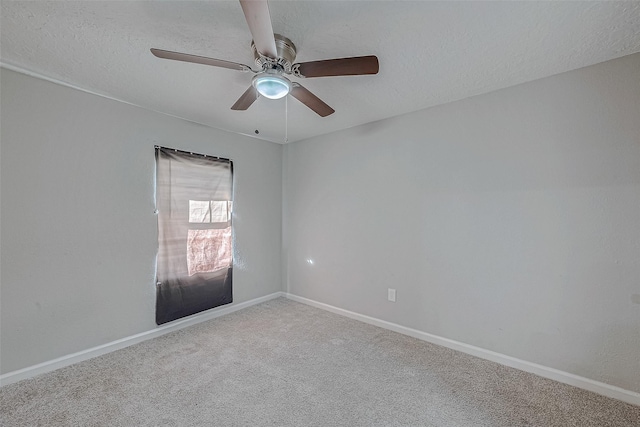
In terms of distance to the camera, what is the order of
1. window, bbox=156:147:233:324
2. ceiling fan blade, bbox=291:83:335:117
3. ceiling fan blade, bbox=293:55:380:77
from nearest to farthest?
ceiling fan blade, bbox=293:55:380:77, ceiling fan blade, bbox=291:83:335:117, window, bbox=156:147:233:324

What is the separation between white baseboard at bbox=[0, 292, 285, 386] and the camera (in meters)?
1.93

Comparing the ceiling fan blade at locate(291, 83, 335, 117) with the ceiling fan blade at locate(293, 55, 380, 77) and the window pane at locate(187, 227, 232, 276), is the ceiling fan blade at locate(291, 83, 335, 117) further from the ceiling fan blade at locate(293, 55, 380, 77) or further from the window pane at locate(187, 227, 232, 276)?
the window pane at locate(187, 227, 232, 276)

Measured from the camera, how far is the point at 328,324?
9.64 feet

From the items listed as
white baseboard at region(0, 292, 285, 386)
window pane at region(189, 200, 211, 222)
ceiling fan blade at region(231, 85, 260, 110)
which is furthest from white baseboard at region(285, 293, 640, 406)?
ceiling fan blade at region(231, 85, 260, 110)

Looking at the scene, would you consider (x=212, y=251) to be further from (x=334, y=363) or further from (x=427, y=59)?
(x=427, y=59)

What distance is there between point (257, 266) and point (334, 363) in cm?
178

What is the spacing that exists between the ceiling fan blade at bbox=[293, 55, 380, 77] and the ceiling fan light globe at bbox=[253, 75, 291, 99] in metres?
0.10

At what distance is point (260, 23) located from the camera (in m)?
1.12

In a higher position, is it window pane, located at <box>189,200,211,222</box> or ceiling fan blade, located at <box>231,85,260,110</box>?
ceiling fan blade, located at <box>231,85,260,110</box>

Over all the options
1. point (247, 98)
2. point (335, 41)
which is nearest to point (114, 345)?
point (247, 98)

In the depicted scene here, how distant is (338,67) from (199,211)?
7.24 ft

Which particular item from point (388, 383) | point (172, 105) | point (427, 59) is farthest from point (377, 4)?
point (388, 383)

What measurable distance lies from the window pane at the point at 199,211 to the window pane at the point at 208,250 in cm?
14

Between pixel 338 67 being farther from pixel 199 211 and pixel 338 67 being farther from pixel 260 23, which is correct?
pixel 199 211
